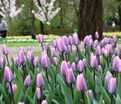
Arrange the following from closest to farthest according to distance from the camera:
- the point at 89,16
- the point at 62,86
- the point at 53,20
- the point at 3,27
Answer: the point at 62,86
the point at 89,16
the point at 3,27
the point at 53,20

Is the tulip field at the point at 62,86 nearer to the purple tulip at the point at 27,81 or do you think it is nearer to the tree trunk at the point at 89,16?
the purple tulip at the point at 27,81

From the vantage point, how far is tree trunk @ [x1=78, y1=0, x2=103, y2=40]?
44.1 ft

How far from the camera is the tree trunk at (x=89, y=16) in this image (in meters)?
13.4

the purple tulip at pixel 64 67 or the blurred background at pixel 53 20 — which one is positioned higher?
the purple tulip at pixel 64 67

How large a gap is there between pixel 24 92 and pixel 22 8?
40075mm

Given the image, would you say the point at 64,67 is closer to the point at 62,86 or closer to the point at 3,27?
the point at 62,86

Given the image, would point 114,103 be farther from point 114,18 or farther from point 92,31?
point 114,18

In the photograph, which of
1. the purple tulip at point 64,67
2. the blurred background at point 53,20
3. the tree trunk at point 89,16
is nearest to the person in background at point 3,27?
the tree trunk at point 89,16

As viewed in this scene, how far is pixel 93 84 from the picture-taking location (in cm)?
354

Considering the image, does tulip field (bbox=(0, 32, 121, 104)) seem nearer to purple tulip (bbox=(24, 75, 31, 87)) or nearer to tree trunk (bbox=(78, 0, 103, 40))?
purple tulip (bbox=(24, 75, 31, 87))

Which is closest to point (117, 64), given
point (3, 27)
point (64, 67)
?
point (64, 67)

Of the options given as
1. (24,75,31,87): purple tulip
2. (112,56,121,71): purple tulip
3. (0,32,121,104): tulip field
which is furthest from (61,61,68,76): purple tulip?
(112,56,121,71): purple tulip

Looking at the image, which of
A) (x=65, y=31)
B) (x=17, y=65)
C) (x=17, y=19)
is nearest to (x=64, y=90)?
(x=17, y=65)

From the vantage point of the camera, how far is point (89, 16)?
44.5 feet
